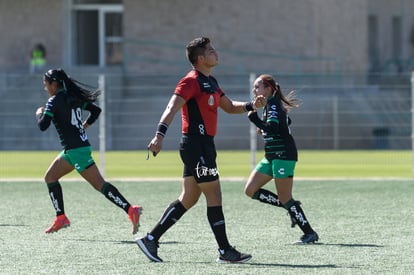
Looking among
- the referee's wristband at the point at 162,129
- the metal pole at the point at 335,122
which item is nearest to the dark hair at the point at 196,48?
the referee's wristband at the point at 162,129

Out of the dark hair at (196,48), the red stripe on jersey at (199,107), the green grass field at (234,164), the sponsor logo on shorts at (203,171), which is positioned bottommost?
the green grass field at (234,164)

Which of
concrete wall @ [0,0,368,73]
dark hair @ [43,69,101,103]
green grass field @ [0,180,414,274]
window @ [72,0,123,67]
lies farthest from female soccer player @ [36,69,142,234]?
window @ [72,0,123,67]

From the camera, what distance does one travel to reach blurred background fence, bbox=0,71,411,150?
29.6 m

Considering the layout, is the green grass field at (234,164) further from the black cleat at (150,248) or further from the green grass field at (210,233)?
the black cleat at (150,248)

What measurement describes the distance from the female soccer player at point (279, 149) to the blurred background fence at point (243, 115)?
17.0 meters

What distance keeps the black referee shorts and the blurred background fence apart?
18.6 meters

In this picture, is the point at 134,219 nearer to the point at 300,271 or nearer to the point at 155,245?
the point at 155,245

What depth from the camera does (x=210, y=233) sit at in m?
11.9

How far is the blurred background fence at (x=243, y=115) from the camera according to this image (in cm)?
2958

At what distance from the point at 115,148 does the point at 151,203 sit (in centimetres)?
1234

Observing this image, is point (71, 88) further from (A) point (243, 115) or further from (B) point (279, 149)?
(A) point (243, 115)

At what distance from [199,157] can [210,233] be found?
2.42 m

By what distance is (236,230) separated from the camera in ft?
40.2

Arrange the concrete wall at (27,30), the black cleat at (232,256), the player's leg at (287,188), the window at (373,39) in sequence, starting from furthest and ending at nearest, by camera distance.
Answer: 1. the window at (373,39)
2. the concrete wall at (27,30)
3. the player's leg at (287,188)
4. the black cleat at (232,256)
